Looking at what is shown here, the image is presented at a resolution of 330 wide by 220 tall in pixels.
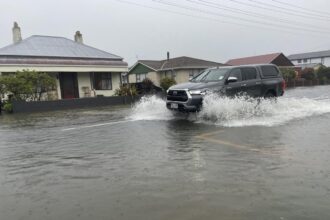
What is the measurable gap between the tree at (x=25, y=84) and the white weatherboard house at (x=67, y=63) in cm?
365

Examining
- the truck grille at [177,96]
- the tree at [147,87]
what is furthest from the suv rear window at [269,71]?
the tree at [147,87]

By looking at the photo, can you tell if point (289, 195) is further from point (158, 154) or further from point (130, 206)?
point (158, 154)

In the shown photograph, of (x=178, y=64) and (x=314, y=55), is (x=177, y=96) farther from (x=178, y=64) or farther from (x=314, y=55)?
(x=314, y=55)

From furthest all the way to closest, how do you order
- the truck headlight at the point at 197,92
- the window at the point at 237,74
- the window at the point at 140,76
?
the window at the point at 140,76
the window at the point at 237,74
the truck headlight at the point at 197,92

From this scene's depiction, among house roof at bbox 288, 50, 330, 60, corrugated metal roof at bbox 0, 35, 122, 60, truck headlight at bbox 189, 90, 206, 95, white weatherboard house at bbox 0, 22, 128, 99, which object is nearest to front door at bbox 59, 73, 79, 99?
white weatherboard house at bbox 0, 22, 128, 99

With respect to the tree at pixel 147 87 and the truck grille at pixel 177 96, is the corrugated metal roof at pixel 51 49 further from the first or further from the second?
the truck grille at pixel 177 96

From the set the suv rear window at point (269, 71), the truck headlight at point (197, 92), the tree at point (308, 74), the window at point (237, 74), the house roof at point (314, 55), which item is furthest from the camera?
the house roof at point (314, 55)

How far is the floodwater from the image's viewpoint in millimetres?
4039

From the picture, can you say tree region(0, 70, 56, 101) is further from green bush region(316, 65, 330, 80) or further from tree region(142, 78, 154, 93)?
green bush region(316, 65, 330, 80)

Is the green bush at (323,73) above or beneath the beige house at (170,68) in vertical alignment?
beneath

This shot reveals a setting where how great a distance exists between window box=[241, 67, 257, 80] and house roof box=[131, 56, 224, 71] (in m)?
28.1

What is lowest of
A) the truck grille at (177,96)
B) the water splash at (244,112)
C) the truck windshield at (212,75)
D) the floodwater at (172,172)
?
the floodwater at (172,172)

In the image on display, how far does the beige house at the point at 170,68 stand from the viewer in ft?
137

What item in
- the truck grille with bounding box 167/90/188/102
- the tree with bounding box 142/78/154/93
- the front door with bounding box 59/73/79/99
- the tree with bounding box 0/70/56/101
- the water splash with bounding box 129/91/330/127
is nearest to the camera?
the water splash with bounding box 129/91/330/127
